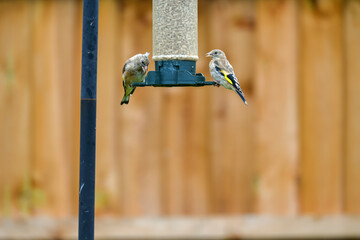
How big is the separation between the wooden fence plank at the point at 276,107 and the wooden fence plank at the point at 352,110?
0.49m

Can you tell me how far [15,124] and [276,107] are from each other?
7.59ft

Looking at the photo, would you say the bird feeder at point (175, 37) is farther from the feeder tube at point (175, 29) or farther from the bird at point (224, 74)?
the bird at point (224, 74)

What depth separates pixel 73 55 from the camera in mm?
5965

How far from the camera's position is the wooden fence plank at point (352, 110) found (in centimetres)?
599

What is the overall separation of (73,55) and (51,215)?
4.72ft

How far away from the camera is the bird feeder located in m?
4.07

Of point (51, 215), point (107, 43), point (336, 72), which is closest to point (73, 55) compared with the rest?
point (107, 43)

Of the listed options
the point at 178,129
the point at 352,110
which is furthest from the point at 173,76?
the point at 352,110

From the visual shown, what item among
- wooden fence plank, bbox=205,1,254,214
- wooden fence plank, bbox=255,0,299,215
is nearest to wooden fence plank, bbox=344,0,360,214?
wooden fence plank, bbox=255,0,299,215

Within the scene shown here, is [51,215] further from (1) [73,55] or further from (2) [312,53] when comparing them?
(2) [312,53]

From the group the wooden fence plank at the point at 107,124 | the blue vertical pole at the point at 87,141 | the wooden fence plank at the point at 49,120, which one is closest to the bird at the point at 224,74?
the blue vertical pole at the point at 87,141

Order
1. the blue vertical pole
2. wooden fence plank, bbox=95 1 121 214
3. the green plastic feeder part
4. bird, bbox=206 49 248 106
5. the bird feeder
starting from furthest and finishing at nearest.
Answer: wooden fence plank, bbox=95 1 121 214, bird, bbox=206 49 248 106, the bird feeder, the green plastic feeder part, the blue vertical pole

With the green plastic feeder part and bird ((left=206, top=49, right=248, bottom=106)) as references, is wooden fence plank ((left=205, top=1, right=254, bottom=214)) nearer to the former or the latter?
bird ((left=206, top=49, right=248, bottom=106))

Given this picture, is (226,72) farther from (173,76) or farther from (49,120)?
(49,120)
